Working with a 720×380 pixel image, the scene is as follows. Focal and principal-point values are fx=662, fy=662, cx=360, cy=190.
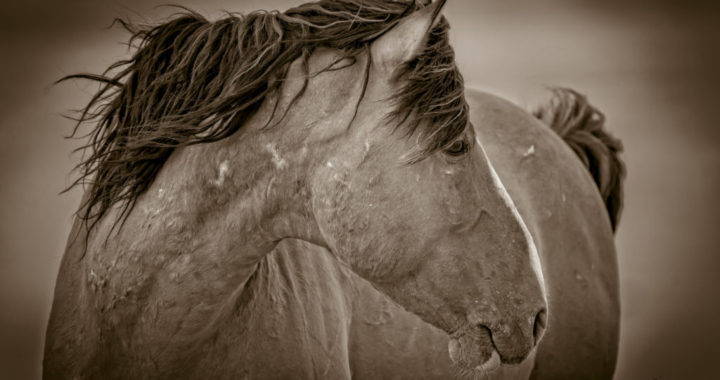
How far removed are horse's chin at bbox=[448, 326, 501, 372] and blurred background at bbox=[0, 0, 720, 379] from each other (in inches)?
127

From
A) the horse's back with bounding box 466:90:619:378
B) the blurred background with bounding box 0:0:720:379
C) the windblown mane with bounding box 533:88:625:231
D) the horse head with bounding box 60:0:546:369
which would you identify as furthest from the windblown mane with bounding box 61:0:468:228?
the blurred background with bounding box 0:0:720:379

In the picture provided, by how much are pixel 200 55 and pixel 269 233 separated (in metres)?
0.51

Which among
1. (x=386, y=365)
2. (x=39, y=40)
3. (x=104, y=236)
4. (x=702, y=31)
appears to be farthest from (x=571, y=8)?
(x=104, y=236)

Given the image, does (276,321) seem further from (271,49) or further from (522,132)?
(522,132)

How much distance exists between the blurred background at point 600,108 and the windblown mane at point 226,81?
8.41ft

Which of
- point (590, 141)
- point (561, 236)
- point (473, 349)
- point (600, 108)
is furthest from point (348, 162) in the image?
point (600, 108)

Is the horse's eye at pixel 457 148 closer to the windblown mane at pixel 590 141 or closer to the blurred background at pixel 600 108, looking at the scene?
the windblown mane at pixel 590 141

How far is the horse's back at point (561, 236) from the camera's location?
3.19 m

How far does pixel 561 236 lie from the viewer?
323 cm

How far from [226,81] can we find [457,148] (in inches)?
24.6

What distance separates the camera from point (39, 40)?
6375 millimetres

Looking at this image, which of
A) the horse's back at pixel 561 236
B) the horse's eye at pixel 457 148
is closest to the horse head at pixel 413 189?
the horse's eye at pixel 457 148

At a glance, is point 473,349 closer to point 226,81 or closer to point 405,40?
point 405,40

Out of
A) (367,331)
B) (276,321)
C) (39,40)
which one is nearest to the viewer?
(276,321)
